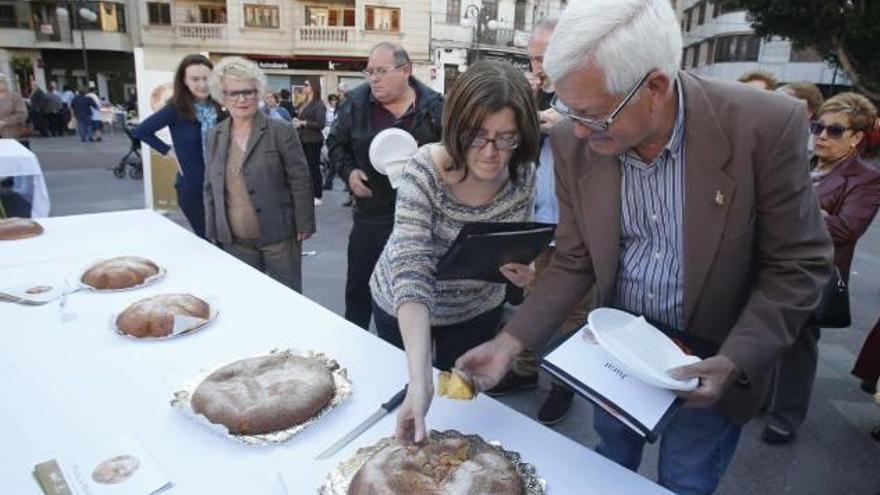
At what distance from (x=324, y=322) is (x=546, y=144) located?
54.1 inches

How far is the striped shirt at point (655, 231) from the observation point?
4.05ft

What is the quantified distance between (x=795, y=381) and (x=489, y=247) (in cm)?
199

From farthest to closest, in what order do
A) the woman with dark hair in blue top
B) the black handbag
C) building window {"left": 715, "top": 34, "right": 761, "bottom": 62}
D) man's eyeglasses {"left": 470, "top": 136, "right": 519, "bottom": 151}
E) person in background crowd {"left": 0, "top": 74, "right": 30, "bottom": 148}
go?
1. building window {"left": 715, "top": 34, "right": 761, "bottom": 62}
2. person in background crowd {"left": 0, "top": 74, "right": 30, "bottom": 148}
3. the woman with dark hair in blue top
4. the black handbag
5. man's eyeglasses {"left": 470, "top": 136, "right": 519, "bottom": 151}

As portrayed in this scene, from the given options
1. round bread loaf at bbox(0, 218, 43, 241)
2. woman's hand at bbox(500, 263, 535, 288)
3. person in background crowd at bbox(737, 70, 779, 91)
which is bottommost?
round bread loaf at bbox(0, 218, 43, 241)

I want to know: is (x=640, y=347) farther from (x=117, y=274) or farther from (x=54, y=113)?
(x=54, y=113)

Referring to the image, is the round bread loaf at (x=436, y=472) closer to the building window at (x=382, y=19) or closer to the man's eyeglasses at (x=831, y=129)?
the man's eyeglasses at (x=831, y=129)

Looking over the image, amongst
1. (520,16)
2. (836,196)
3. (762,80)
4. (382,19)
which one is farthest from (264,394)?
(520,16)

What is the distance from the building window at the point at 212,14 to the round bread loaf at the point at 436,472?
27.5 m

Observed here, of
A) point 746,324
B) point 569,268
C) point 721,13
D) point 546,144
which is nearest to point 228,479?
point 569,268

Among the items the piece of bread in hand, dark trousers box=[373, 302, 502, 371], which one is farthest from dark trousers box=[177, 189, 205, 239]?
the piece of bread in hand

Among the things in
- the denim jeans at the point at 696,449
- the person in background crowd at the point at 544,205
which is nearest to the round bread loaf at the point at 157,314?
the denim jeans at the point at 696,449

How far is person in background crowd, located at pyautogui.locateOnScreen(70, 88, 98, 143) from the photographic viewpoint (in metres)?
14.5

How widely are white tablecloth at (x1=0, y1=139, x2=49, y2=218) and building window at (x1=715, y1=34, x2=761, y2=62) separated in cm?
3220

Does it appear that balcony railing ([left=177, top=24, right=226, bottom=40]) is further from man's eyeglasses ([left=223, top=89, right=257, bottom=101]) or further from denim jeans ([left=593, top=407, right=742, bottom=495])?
denim jeans ([left=593, top=407, right=742, bottom=495])
